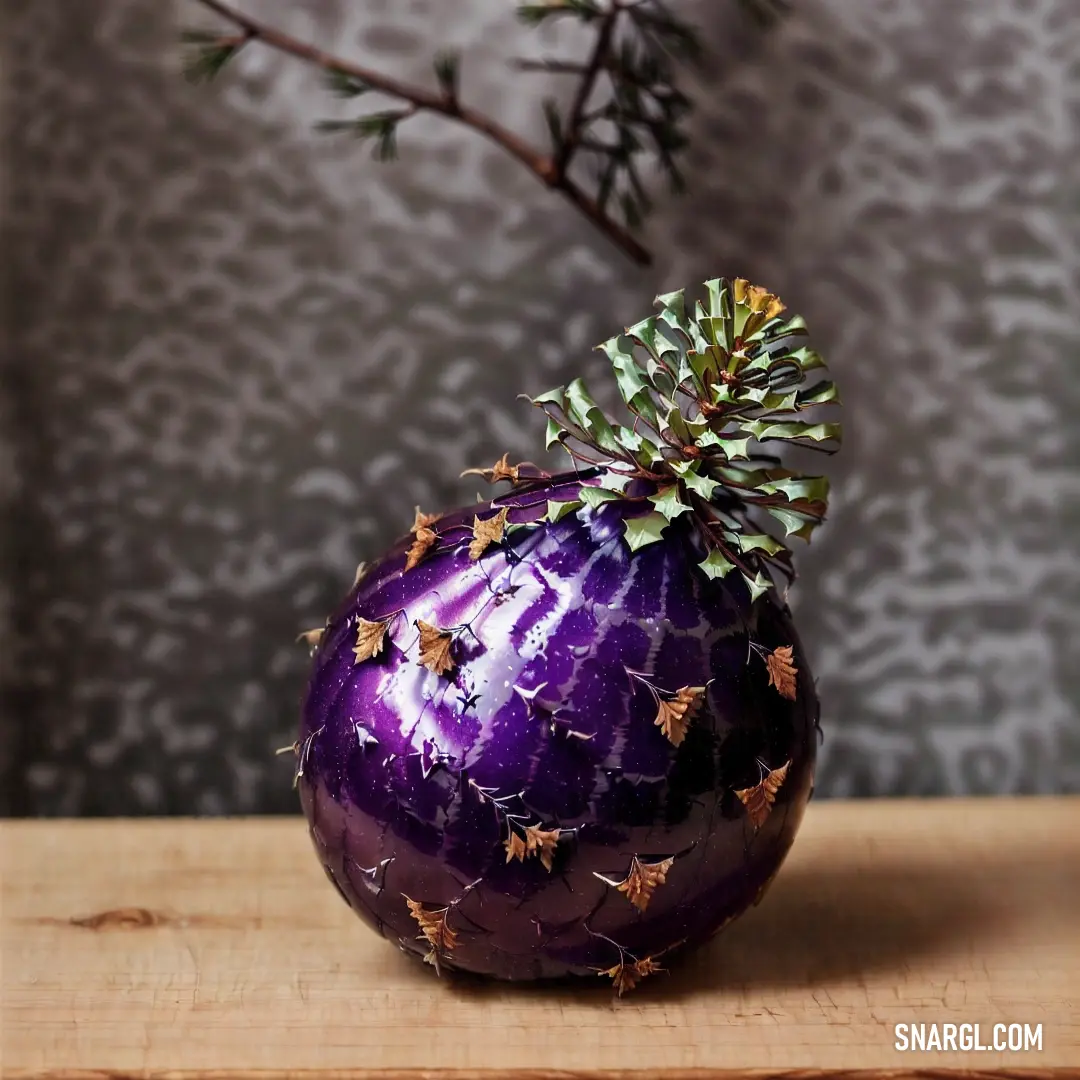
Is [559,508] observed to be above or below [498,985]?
above

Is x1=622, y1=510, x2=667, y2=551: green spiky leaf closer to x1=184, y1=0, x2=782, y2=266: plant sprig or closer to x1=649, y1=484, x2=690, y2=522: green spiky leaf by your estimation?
x1=649, y1=484, x2=690, y2=522: green spiky leaf

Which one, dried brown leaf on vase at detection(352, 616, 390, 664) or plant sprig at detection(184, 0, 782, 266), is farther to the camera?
plant sprig at detection(184, 0, 782, 266)

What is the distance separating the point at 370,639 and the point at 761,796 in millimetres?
170

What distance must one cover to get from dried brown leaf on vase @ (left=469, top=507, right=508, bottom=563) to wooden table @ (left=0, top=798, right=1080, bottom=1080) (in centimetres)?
19

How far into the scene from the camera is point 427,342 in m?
0.77

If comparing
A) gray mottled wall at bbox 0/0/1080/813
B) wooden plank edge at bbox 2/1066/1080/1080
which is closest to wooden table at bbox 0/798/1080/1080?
wooden plank edge at bbox 2/1066/1080/1080

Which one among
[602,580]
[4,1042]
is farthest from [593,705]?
[4,1042]

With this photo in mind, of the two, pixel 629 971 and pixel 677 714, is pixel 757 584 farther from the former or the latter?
pixel 629 971

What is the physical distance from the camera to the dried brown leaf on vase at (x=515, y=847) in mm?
467

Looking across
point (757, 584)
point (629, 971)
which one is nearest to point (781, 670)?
point (757, 584)

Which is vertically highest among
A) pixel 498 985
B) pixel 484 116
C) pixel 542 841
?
pixel 484 116

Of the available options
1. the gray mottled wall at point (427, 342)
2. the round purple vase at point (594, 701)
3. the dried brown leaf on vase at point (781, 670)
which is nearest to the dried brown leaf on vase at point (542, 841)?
the round purple vase at point (594, 701)

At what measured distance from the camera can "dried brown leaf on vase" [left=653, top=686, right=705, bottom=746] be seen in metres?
→ 0.47

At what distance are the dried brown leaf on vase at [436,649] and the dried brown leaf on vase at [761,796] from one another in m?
0.13
